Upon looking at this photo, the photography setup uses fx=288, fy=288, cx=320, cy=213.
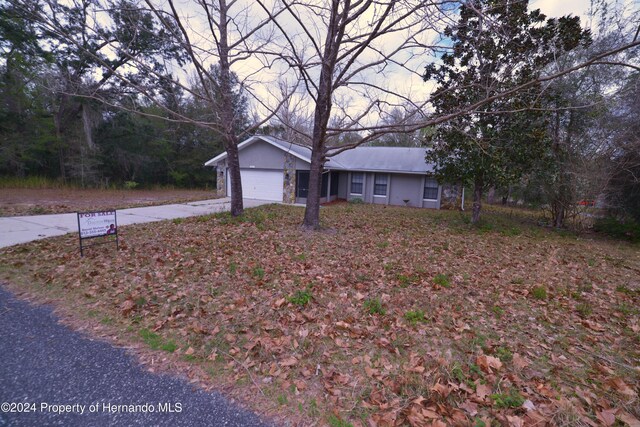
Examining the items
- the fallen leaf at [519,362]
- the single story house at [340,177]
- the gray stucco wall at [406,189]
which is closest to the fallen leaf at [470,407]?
the fallen leaf at [519,362]

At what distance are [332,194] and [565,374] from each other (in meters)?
16.1

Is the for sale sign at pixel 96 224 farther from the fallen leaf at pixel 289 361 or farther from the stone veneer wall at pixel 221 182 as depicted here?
the stone veneer wall at pixel 221 182

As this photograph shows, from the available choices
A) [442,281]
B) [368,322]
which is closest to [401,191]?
[442,281]

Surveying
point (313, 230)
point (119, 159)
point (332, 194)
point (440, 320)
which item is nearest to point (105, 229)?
point (313, 230)

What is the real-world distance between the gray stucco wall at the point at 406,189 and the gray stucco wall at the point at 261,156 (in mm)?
6948

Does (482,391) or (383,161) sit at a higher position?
(383,161)

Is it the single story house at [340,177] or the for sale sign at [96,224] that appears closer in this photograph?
the for sale sign at [96,224]

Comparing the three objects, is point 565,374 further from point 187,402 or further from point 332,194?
point 332,194

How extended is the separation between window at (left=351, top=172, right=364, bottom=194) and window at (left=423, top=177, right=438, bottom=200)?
12.6 ft

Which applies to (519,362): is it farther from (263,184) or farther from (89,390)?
(263,184)

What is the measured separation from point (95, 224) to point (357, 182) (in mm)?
14876

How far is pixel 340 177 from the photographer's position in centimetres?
1906

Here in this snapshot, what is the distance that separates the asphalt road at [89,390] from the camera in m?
2.08

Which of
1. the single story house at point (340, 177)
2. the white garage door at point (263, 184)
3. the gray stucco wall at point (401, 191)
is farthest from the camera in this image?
the gray stucco wall at point (401, 191)
